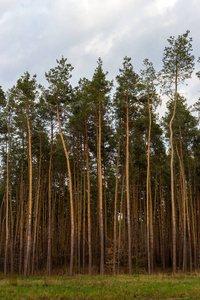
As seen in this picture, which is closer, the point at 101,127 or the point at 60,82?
the point at 60,82

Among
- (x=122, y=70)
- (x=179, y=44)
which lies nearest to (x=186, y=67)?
(x=179, y=44)

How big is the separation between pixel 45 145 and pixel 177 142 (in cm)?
1246

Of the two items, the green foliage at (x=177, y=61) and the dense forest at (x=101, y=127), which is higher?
the green foliage at (x=177, y=61)

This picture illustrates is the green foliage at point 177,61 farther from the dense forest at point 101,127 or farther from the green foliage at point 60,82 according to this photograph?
the green foliage at point 60,82

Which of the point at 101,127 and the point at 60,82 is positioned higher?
the point at 60,82

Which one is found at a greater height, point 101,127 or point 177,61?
point 177,61

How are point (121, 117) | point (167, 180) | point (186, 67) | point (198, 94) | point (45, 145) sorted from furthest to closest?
point (167, 180) → point (45, 145) → point (121, 117) → point (186, 67) → point (198, 94)

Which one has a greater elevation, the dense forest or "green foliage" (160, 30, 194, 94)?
"green foliage" (160, 30, 194, 94)

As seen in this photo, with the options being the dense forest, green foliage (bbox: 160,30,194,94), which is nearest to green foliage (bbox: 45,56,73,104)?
the dense forest

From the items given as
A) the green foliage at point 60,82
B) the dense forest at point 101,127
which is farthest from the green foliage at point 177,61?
the green foliage at point 60,82

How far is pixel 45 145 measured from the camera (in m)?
24.6

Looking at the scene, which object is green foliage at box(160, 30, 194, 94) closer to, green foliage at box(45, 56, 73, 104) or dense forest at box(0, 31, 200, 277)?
dense forest at box(0, 31, 200, 277)

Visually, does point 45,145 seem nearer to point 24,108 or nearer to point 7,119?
point 7,119

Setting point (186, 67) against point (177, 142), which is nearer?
point (186, 67)
